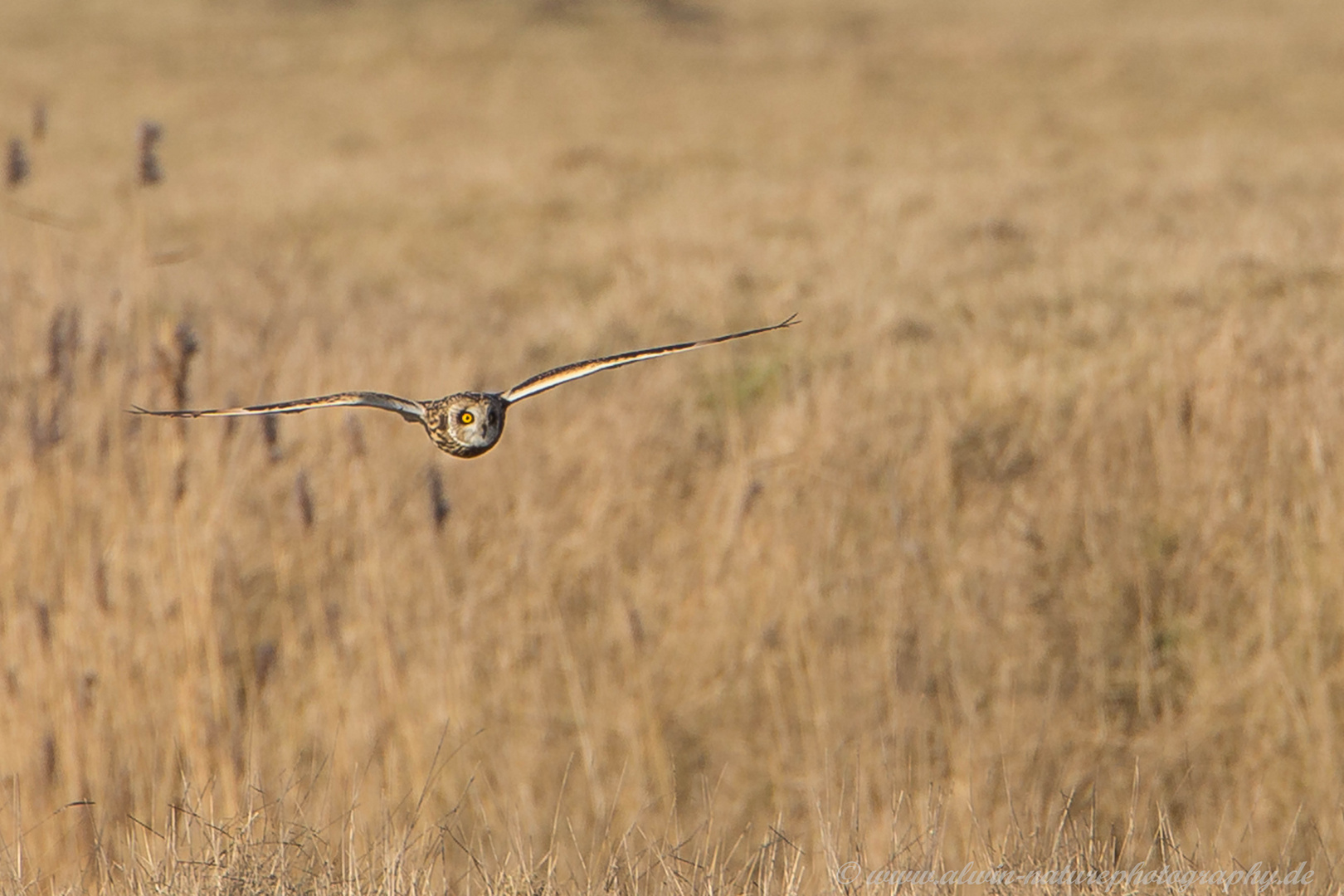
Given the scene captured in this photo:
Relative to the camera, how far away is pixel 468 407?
1301mm

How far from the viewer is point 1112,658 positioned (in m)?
3.79

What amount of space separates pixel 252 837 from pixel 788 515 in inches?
82.8

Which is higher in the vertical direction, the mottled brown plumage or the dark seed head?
the dark seed head

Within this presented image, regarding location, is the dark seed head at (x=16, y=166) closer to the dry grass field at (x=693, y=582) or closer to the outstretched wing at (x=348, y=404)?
the dry grass field at (x=693, y=582)

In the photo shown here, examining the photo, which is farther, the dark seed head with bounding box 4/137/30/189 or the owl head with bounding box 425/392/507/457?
the dark seed head with bounding box 4/137/30/189

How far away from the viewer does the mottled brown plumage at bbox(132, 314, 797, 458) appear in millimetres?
1250

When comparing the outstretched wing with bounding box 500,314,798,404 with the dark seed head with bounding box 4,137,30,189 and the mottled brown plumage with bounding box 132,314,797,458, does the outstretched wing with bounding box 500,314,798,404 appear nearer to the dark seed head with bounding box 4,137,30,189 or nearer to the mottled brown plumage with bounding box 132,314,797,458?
the mottled brown plumage with bounding box 132,314,797,458

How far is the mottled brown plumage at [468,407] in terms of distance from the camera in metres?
1.25

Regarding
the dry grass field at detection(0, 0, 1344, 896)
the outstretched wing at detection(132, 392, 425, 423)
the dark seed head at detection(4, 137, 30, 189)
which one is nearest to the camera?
the outstretched wing at detection(132, 392, 425, 423)

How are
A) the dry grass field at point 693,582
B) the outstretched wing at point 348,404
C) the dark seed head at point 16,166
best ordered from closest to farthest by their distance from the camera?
the outstretched wing at point 348,404 < the dry grass field at point 693,582 < the dark seed head at point 16,166

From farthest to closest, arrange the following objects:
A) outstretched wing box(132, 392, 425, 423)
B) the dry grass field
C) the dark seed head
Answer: the dark seed head, the dry grass field, outstretched wing box(132, 392, 425, 423)

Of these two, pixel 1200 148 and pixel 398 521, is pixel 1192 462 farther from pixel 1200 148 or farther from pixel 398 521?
pixel 1200 148

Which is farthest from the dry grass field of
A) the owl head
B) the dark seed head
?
the owl head

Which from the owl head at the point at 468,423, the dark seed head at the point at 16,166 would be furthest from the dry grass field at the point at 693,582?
the owl head at the point at 468,423
